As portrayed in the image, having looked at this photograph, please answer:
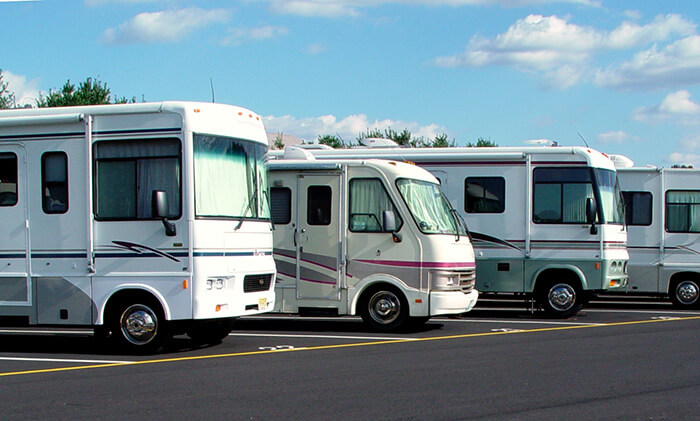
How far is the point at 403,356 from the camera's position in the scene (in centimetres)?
1111

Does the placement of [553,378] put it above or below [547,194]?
below

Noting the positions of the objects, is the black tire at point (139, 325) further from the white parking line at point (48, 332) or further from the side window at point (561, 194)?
the side window at point (561, 194)

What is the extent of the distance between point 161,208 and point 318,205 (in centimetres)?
392

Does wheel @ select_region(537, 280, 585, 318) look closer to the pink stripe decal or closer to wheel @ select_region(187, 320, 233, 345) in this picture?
the pink stripe decal

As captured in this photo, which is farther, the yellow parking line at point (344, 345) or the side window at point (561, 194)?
the side window at point (561, 194)

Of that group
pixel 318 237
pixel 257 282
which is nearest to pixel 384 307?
pixel 318 237

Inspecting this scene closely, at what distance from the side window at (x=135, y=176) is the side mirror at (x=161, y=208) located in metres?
0.10

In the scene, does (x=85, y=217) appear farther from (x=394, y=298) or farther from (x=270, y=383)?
(x=394, y=298)

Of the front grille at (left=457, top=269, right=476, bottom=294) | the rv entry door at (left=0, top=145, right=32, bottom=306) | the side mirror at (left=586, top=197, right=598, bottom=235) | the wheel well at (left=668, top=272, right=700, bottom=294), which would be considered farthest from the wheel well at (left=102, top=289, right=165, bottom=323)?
the wheel well at (left=668, top=272, right=700, bottom=294)

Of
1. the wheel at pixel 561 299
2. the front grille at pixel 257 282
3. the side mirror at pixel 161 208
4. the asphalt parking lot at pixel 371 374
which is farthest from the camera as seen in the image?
the wheel at pixel 561 299

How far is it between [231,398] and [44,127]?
5.21m

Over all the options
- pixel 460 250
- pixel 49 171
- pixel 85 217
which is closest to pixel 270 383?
pixel 85 217

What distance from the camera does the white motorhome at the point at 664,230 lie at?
725 inches

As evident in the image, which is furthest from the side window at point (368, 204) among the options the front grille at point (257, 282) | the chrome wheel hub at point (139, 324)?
the chrome wheel hub at point (139, 324)
